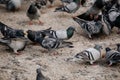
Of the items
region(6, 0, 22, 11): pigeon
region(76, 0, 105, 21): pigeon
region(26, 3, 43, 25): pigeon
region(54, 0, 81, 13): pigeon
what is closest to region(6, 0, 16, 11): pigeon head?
region(6, 0, 22, 11): pigeon

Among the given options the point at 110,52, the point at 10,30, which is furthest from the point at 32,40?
the point at 110,52

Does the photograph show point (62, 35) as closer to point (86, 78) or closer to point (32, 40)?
point (32, 40)

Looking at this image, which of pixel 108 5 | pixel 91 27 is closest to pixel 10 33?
pixel 91 27

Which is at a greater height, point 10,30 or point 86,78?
point 10,30

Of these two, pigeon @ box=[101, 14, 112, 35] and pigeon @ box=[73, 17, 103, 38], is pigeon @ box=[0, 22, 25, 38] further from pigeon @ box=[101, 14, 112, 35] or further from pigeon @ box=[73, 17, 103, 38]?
pigeon @ box=[101, 14, 112, 35]

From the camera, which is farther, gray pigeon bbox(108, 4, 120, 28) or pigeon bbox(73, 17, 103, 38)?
gray pigeon bbox(108, 4, 120, 28)

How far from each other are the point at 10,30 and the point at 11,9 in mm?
3016

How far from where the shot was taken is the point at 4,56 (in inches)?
360

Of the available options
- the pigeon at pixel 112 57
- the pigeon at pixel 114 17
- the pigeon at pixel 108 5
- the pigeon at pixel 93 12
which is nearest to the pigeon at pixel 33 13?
the pigeon at pixel 93 12

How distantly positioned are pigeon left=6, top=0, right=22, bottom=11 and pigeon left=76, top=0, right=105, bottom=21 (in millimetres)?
2513

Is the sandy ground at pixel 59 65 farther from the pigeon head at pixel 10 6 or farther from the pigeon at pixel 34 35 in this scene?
the pigeon head at pixel 10 6

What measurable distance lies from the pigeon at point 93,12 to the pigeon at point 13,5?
251cm

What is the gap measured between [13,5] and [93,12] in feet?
9.19

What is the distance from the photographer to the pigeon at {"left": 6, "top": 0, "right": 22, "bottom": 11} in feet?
41.5
